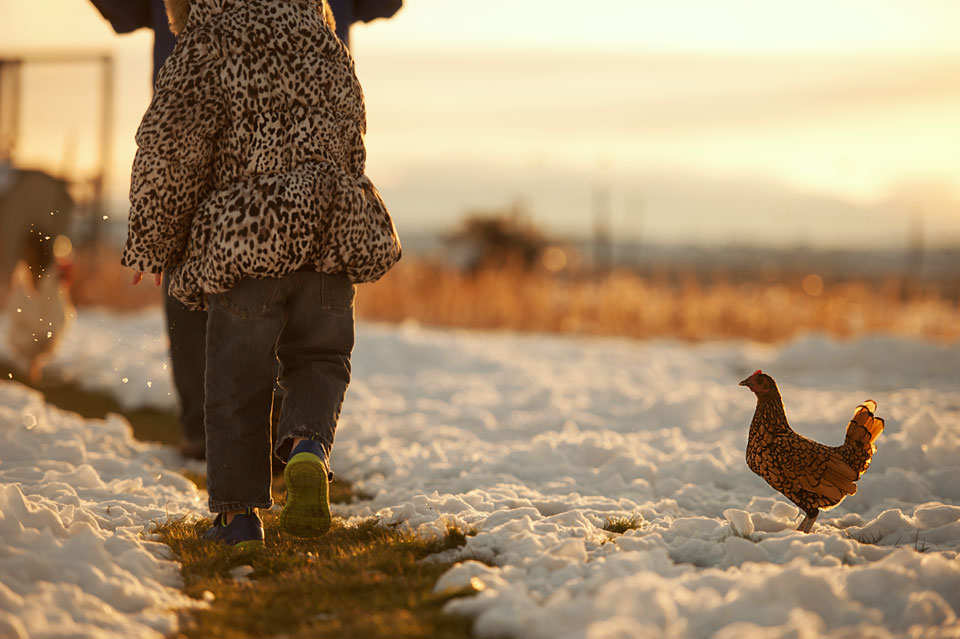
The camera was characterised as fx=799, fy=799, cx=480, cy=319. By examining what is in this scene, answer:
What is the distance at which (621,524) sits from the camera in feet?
9.72

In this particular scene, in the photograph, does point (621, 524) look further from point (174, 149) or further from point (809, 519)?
point (174, 149)

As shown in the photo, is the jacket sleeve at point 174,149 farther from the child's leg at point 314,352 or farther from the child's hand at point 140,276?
the child's leg at point 314,352

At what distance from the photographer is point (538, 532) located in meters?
2.78

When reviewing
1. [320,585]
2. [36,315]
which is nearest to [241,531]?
[320,585]

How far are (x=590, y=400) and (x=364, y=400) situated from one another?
177 cm

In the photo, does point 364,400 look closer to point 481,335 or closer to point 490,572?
point 490,572

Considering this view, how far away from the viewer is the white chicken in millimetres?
5461

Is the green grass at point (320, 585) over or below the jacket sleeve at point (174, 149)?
below

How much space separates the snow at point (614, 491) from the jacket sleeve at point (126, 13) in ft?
6.75

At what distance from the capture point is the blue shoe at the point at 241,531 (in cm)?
270

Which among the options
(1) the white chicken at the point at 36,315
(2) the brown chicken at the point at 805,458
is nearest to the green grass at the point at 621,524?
(2) the brown chicken at the point at 805,458

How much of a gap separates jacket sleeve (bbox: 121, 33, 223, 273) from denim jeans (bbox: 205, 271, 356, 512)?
0.97 feet

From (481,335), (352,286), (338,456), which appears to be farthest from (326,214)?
(481,335)

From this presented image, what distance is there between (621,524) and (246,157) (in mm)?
1859
